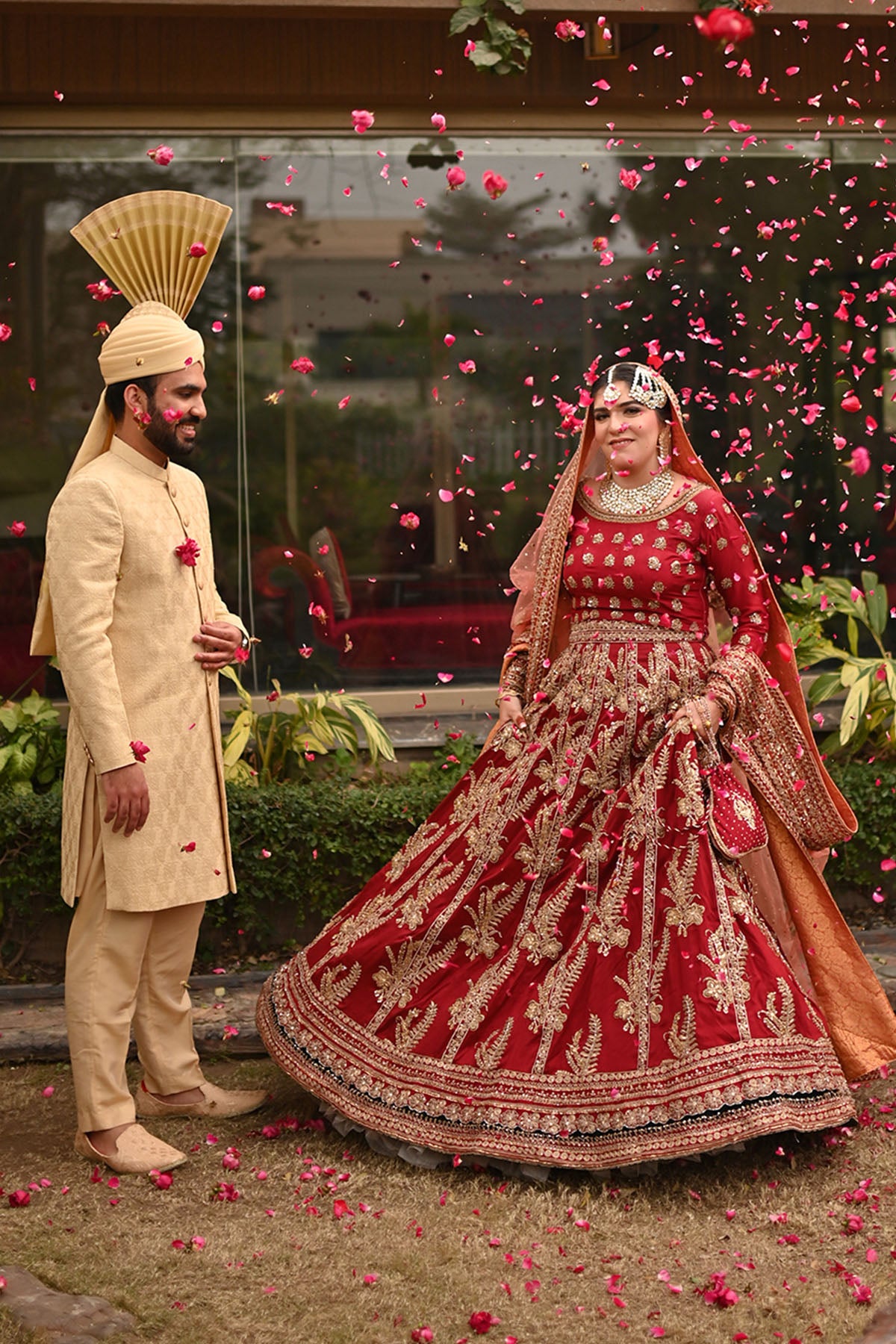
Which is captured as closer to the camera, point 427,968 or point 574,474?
point 427,968

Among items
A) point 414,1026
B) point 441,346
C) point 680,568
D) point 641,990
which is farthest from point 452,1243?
point 441,346

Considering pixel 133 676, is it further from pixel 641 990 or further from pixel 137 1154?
pixel 641 990

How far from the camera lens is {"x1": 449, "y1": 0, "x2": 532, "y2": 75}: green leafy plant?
5203mm

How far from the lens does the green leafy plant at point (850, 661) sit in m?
5.60

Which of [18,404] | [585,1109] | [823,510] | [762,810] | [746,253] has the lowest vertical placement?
[585,1109]

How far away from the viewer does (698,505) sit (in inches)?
152

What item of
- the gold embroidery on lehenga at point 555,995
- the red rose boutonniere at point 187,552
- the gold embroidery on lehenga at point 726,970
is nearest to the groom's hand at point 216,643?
the red rose boutonniere at point 187,552

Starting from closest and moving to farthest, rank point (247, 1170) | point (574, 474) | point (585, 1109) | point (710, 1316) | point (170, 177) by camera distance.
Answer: point (710, 1316), point (585, 1109), point (247, 1170), point (574, 474), point (170, 177)

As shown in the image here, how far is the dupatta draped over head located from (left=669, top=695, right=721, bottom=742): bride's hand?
0.10 meters

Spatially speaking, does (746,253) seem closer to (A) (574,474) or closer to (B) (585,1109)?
(A) (574,474)

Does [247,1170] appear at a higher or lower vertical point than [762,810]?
lower

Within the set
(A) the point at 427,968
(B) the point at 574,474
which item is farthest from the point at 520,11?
(A) the point at 427,968

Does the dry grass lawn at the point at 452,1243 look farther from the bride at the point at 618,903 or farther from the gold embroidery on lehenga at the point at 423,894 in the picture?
the gold embroidery on lehenga at the point at 423,894

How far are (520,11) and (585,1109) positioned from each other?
3812mm
